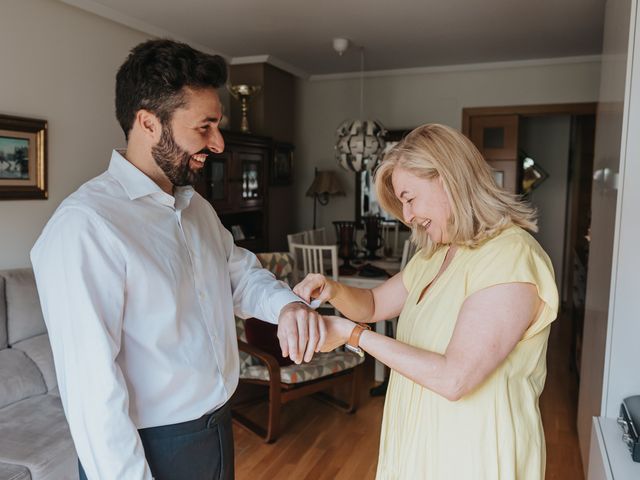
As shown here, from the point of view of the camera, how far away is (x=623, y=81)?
211 centimetres

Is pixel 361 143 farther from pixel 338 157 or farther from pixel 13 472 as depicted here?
pixel 13 472

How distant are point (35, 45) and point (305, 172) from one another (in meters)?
3.28

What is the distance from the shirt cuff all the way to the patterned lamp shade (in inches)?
117

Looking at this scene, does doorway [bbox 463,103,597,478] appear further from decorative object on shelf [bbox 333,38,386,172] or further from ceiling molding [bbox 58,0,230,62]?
ceiling molding [bbox 58,0,230,62]

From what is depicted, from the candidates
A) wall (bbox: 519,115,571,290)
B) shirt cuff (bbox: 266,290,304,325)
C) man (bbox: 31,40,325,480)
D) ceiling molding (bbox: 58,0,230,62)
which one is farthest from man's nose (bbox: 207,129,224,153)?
wall (bbox: 519,115,571,290)

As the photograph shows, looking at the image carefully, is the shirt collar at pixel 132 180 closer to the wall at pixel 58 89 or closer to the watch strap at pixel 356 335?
the watch strap at pixel 356 335

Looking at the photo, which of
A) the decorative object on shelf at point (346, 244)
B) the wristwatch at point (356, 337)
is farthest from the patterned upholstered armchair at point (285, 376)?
the wristwatch at point (356, 337)

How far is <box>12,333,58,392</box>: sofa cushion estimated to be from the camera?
2787mm

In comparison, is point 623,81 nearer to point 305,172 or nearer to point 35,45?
point 35,45

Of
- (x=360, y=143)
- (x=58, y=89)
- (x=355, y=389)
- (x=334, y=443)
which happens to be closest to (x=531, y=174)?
(x=360, y=143)

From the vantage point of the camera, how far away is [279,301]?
138 cm

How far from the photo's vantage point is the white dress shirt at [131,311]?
1.01m

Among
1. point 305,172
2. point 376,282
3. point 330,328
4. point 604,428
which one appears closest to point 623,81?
point 604,428

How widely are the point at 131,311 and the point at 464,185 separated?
759 mm
